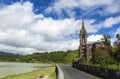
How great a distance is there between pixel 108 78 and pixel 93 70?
9387 mm

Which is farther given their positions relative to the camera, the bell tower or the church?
the bell tower

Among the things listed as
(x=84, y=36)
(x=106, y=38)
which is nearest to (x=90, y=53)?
(x=84, y=36)

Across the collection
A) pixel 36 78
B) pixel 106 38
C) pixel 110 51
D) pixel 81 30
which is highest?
pixel 81 30

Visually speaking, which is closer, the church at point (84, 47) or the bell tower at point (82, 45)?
the church at point (84, 47)

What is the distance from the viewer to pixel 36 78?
51.0 metres

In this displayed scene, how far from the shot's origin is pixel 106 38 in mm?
72875

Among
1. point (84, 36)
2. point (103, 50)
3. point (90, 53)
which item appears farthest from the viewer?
→ point (84, 36)

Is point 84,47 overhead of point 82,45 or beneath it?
beneath

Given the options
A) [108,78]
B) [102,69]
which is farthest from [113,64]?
[108,78]

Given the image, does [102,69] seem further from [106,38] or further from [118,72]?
[106,38]

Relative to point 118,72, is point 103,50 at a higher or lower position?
higher

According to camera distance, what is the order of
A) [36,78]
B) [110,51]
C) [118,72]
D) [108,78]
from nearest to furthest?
[118,72], [108,78], [36,78], [110,51]

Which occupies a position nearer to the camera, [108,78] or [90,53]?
[108,78]

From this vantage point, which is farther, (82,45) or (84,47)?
(82,45)
